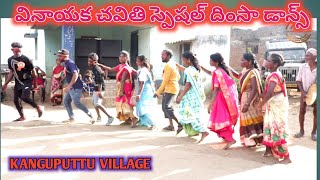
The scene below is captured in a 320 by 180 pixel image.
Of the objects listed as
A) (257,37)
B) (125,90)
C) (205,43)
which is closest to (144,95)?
(125,90)

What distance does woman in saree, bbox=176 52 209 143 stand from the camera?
5.21 meters

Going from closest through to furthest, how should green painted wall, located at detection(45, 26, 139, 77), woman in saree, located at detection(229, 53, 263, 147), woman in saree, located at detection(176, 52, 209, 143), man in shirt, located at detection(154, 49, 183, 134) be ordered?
woman in saree, located at detection(229, 53, 263, 147)
woman in saree, located at detection(176, 52, 209, 143)
man in shirt, located at detection(154, 49, 183, 134)
green painted wall, located at detection(45, 26, 139, 77)

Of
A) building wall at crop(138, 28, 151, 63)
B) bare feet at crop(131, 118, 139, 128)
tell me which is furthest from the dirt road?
building wall at crop(138, 28, 151, 63)

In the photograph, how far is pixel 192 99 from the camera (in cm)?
531

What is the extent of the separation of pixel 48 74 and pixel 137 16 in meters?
9.10

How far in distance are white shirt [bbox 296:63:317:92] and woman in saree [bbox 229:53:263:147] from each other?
4.56 feet

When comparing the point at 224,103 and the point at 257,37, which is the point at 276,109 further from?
the point at 257,37

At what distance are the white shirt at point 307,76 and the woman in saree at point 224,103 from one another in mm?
1580

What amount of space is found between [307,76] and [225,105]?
1740 millimetres

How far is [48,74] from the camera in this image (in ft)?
46.3

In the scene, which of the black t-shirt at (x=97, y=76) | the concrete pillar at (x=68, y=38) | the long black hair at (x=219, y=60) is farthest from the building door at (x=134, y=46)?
the long black hair at (x=219, y=60)

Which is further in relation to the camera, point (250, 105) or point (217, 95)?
point (217, 95)

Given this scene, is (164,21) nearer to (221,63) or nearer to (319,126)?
(221,63)

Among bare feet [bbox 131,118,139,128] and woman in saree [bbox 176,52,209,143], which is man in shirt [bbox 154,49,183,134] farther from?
bare feet [bbox 131,118,139,128]
